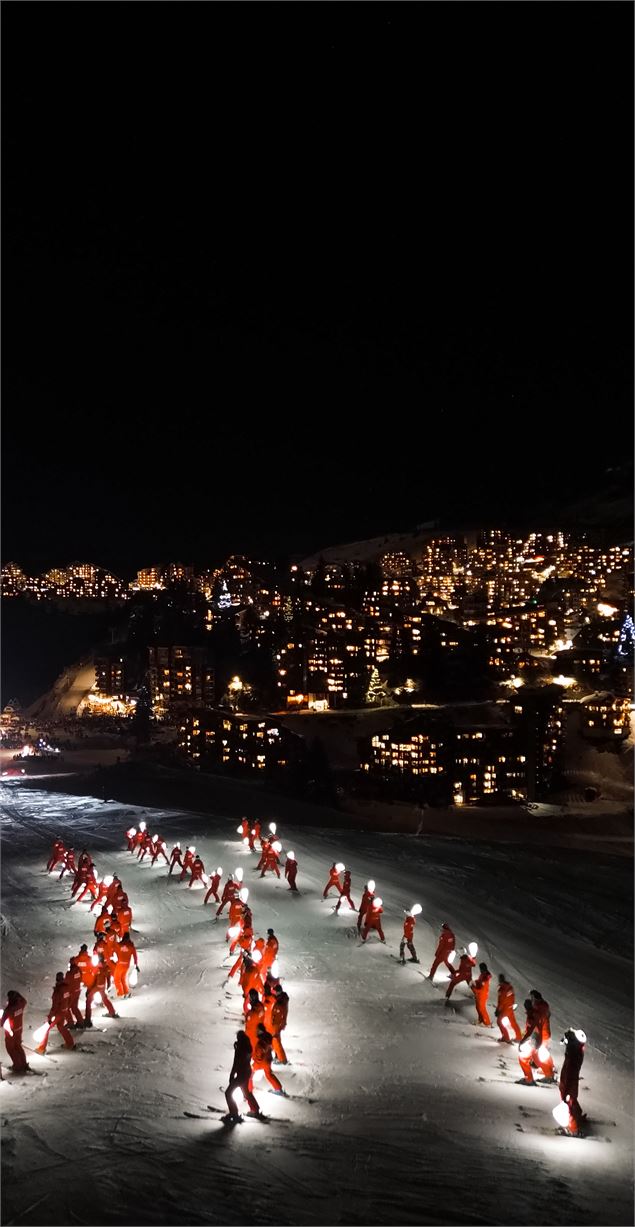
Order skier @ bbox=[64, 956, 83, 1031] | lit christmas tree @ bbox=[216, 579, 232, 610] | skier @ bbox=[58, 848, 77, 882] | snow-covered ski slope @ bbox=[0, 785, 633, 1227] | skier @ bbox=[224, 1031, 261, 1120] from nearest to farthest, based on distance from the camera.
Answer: snow-covered ski slope @ bbox=[0, 785, 633, 1227] < skier @ bbox=[224, 1031, 261, 1120] < skier @ bbox=[64, 956, 83, 1031] < skier @ bbox=[58, 848, 77, 882] < lit christmas tree @ bbox=[216, 579, 232, 610]

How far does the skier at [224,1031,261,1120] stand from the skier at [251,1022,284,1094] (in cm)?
41

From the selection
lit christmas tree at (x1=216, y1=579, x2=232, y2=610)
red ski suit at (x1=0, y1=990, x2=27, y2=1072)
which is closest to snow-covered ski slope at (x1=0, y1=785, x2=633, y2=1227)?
red ski suit at (x1=0, y1=990, x2=27, y2=1072)

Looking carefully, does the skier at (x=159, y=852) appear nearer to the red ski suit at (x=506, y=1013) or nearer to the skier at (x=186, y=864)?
the skier at (x=186, y=864)

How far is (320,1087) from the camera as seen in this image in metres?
8.33

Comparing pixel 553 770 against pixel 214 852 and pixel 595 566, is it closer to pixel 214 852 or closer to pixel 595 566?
pixel 214 852

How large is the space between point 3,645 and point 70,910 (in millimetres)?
106819

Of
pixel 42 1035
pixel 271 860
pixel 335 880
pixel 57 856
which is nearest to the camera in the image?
pixel 42 1035

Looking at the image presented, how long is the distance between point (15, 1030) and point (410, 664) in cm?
6429

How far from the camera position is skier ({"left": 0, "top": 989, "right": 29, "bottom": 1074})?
8.41m

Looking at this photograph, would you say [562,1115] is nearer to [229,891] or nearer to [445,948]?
[445,948]

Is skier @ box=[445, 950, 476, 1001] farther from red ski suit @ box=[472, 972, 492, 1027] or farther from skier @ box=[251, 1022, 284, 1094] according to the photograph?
skier @ box=[251, 1022, 284, 1094]

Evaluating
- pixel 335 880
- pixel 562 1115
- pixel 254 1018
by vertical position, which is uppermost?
pixel 254 1018

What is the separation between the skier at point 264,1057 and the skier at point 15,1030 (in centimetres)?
250

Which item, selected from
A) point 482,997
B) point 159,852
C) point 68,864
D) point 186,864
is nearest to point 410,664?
point 159,852
